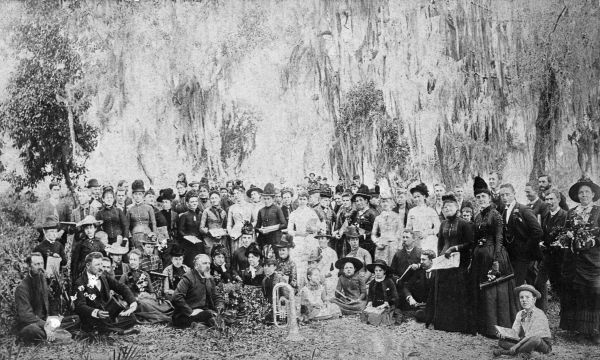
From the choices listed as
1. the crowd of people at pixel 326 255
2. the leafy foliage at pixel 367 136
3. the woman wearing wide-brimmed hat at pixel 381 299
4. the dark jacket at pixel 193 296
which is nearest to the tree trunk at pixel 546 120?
the crowd of people at pixel 326 255

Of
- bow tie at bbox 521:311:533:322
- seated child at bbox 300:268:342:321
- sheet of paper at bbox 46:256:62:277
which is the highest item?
sheet of paper at bbox 46:256:62:277

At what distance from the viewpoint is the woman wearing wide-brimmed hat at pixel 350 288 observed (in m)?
5.72

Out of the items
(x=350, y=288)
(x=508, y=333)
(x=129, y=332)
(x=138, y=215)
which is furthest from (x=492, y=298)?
(x=138, y=215)

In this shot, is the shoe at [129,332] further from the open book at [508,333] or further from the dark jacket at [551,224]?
the dark jacket at [551,224]

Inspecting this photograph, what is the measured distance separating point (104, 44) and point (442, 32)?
3364 mm

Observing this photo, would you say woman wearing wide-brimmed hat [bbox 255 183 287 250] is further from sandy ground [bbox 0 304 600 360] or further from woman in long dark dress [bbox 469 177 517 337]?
woman in long dark dress [bbox 469 177 517 337]

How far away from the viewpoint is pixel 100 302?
5441mm

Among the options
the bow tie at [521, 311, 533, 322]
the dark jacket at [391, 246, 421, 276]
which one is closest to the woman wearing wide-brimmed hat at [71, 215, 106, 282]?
the dark jacket at [391, 246, 421, 276]

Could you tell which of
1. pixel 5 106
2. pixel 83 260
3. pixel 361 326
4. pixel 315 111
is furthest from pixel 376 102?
pixel 5 106

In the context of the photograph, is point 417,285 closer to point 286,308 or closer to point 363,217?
point 363,217

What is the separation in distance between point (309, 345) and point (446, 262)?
145 centimetres

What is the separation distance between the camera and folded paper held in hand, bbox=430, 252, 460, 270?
544cm

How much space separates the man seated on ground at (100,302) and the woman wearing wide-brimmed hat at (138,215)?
553 mm

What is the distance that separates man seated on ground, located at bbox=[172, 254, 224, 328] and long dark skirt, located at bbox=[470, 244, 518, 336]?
7.74ft
